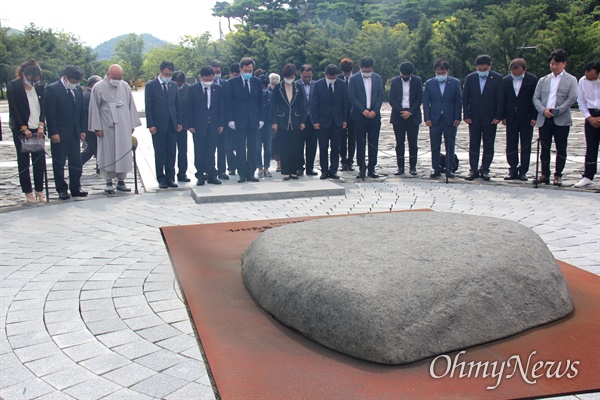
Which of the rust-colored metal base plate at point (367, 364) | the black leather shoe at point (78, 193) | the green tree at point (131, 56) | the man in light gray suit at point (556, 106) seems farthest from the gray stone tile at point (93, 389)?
the green tree at point (131, 56)

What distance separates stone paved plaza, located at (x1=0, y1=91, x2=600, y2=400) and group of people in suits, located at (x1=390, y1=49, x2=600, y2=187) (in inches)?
21.1

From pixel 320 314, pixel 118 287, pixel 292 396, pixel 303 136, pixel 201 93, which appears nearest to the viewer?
pixel 292 396

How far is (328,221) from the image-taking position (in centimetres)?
469

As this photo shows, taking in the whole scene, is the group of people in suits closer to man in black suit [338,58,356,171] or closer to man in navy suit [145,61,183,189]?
man in black suit [338,58,356,171]

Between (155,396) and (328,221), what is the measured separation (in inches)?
87.2

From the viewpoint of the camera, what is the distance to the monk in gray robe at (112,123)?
864 cm

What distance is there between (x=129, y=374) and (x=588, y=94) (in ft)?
25.9

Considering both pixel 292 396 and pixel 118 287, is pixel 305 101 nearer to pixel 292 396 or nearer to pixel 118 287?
pixel 118 287

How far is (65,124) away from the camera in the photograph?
8320mm

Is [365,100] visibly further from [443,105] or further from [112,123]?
[112,123]

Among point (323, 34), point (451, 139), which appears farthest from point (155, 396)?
point (323, 34)

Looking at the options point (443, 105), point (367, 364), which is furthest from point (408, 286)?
point (443, 105)

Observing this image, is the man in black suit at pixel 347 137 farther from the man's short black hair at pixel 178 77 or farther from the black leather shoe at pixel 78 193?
the black leather shoe at pixel 78 193

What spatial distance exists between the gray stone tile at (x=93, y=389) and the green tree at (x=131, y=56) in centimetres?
8709
